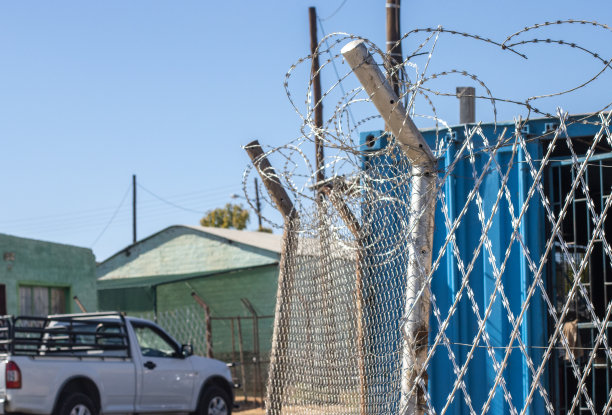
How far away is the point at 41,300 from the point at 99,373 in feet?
29.1

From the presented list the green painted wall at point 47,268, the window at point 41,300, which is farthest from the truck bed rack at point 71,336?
the window at point 41,300

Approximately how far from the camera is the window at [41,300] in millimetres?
19828

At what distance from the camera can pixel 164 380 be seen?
43.9ft

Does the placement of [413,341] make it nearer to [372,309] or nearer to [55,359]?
[372,309]

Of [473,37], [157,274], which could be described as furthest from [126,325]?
[157,274]

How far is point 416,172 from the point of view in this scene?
5.94 metres

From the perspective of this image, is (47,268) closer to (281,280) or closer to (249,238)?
(249,238)

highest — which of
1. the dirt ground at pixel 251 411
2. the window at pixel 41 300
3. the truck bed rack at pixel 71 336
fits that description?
the window at pixel 41 300

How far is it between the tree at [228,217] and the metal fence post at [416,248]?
41085mm

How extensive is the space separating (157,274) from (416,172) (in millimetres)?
20673

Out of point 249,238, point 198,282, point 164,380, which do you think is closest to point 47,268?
point 198,282

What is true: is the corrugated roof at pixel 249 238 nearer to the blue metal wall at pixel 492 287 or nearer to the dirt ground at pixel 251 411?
the dirt ground at pixel 251 411

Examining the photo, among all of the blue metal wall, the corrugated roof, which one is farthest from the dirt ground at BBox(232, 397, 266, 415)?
the blue metal wall

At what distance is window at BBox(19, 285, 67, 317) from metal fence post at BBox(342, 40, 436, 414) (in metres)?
15.2
